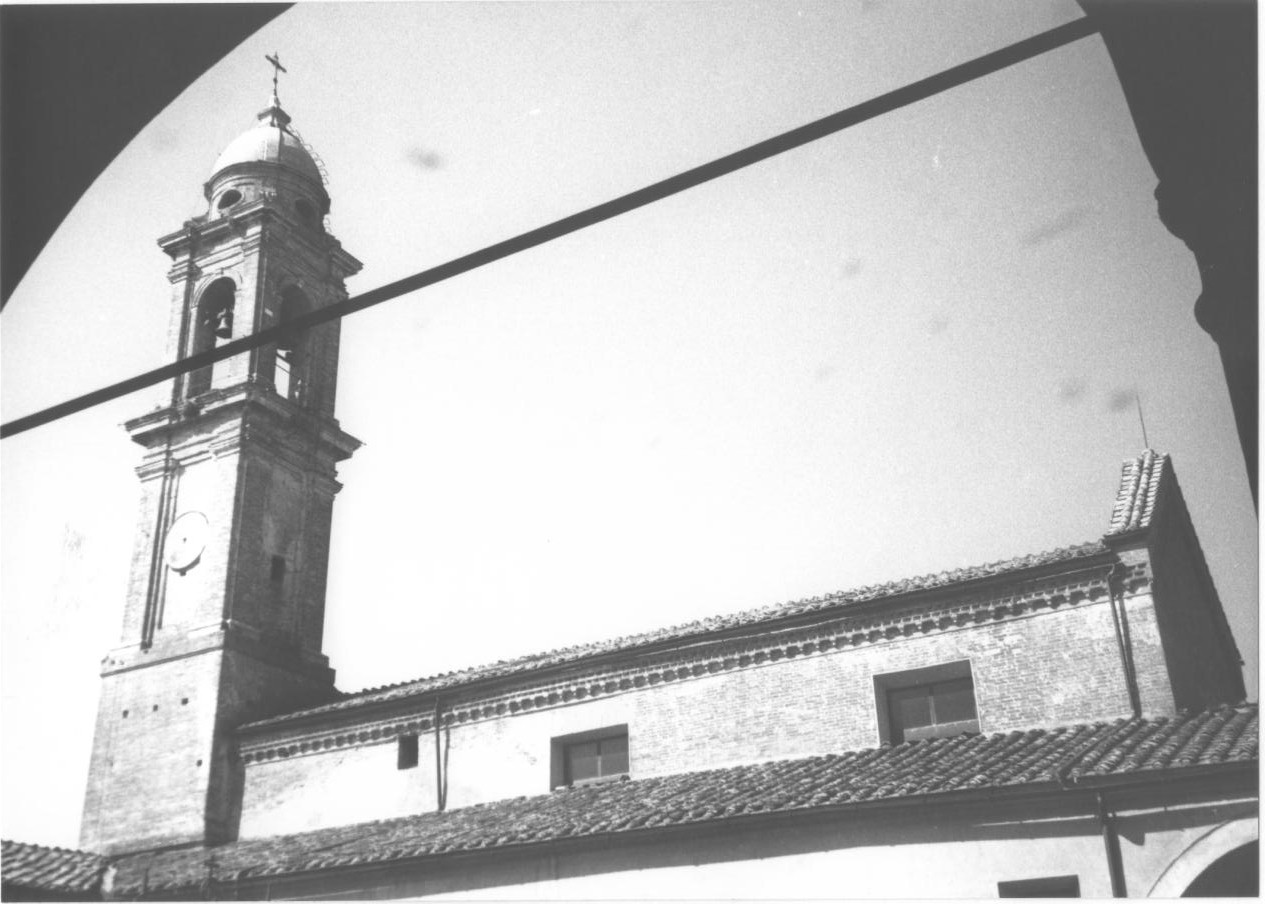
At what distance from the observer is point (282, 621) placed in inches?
623

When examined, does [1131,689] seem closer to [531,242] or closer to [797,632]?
[797,632]

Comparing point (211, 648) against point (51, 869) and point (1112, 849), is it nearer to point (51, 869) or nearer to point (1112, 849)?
point (51, 869)

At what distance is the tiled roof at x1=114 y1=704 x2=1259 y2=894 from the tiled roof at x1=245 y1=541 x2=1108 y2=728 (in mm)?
1236

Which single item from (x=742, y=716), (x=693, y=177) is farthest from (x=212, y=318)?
(x=693, y=177)

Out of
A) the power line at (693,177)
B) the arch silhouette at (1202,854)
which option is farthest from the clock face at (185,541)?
the power line at (693,177)

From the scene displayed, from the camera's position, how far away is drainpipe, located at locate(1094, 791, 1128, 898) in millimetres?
7844

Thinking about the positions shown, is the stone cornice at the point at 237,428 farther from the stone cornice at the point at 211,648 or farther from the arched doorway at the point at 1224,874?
the arched doorway at the point at 1224,874

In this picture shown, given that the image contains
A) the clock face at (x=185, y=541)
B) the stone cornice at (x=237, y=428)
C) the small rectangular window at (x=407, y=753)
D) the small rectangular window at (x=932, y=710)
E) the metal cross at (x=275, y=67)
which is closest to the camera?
the metal cross at (x=275, y=67)

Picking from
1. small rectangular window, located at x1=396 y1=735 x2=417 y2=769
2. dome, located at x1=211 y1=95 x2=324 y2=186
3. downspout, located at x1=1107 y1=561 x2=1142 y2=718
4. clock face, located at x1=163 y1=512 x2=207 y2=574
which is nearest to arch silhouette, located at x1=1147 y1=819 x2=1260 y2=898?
downspout, located at x1=1107 y1=561 x2=1142 y2=718

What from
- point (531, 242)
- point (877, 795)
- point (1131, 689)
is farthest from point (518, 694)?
point (531, 242)

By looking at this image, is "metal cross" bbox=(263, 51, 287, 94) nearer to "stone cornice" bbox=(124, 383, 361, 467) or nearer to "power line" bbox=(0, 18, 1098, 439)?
"power line" bbox=(0, 18, 1098, 439)

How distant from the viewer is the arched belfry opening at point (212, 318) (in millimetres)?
16797

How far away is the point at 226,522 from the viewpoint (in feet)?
50.9

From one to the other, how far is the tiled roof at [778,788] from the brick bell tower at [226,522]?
1987 millimetres
